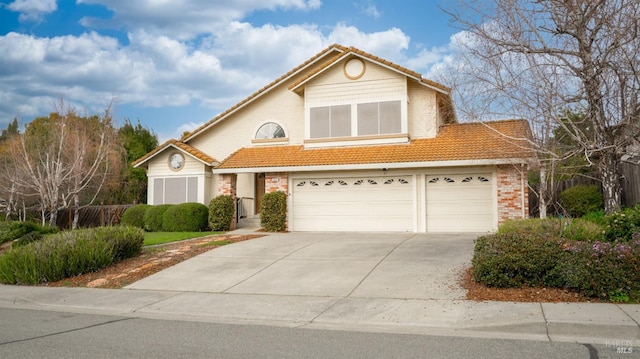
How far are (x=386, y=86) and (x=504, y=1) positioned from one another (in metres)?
7.83

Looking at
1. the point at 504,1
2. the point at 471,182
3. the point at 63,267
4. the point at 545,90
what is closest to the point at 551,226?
the point at 545,90

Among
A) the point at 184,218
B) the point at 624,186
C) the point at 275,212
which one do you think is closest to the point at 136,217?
the point at 184,218

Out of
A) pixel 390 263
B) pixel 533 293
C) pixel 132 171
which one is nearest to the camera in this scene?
pixel 533 293

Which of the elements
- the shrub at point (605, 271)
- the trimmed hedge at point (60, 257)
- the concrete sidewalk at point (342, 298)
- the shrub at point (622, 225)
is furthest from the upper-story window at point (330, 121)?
the shrub at point (605, 271)

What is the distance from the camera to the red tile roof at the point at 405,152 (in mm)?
16516

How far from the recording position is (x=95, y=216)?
25.1 m

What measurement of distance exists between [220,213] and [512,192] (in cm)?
1057

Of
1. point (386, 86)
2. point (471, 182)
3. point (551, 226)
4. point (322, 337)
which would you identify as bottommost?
point (322, 337)

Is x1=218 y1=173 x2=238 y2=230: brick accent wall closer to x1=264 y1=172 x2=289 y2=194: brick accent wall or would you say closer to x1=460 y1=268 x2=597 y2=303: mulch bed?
x1=264 y1=172 x2=289 y2=194: brick accent wall

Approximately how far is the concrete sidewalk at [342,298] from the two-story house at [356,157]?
3.32m

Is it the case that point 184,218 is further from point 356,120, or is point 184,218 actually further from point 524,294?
point 524,294

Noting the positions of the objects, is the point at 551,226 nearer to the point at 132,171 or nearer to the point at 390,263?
the point at 390,263

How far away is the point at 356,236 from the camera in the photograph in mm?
16453

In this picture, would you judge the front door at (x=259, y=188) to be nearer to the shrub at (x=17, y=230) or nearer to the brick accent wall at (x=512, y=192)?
the shrub at (x=17, y=230)
